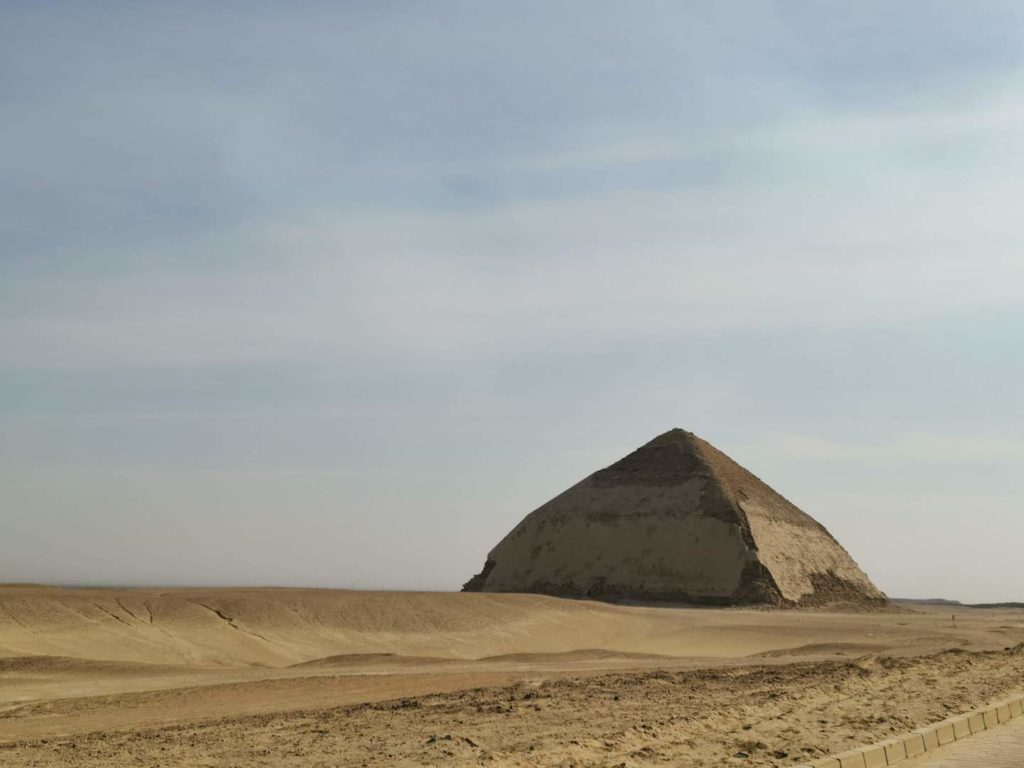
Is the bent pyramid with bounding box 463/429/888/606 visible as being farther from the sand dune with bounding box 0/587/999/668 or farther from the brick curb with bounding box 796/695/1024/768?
the brick curb with bounding box 796/695/1024/768

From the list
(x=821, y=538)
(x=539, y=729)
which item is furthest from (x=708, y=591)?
(x=539, y=729)

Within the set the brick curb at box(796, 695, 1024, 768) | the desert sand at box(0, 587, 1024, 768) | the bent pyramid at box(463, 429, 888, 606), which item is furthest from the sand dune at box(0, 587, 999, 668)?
the bent pyramid at box(463, 429, 888, 606)

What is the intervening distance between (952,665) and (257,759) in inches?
568

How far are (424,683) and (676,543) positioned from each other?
40.8m

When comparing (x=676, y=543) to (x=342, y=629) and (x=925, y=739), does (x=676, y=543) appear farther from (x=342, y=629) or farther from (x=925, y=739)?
(x=925, y=739)

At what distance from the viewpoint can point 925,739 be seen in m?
10.9

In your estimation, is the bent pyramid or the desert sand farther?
the bent pyramid

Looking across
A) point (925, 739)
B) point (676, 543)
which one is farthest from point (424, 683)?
point (676, 543)

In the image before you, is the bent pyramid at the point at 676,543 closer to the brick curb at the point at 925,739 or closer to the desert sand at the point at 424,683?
the desert sand at the point at 424,683

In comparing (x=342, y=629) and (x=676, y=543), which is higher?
(x=676, y=543)

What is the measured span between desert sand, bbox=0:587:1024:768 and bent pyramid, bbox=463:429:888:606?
22433 millimetres

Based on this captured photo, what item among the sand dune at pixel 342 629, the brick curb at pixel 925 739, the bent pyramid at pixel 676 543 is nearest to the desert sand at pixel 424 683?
the sand dune at pixel 342 629

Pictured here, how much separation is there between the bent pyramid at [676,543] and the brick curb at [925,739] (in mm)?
38088

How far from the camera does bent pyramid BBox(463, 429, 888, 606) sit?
5334 cm
